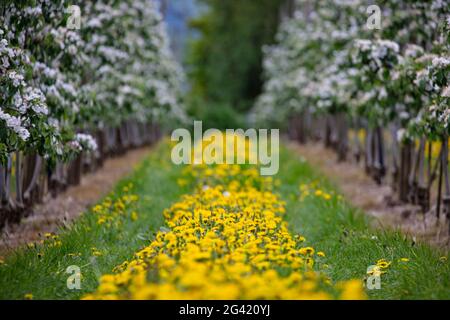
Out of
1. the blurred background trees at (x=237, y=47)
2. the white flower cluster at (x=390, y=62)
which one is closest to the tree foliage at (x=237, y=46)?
the blurred background trees at (x=237, y=47)

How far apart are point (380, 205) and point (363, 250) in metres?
4.76

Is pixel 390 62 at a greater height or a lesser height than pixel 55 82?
greater

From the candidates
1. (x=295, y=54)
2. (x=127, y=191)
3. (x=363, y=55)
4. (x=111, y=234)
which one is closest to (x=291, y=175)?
(x=127, y=191)

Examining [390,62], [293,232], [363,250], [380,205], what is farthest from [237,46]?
[363,250]

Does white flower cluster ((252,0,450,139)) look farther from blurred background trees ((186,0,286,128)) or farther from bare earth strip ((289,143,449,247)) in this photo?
blurred background trees ((186,0,286,128))

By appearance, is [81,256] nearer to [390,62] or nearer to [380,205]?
[390,62]

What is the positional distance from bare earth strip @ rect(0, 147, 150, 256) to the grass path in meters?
0.61

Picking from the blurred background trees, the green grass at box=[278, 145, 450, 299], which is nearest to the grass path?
the green grass at box=[278, 145, 450, 299]

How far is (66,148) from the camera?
348 inches

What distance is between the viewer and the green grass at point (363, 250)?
6.29 meters

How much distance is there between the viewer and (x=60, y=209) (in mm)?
11406

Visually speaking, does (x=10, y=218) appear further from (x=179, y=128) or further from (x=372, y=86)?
(x=179, y=128)

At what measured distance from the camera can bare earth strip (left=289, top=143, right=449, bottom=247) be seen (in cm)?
961
